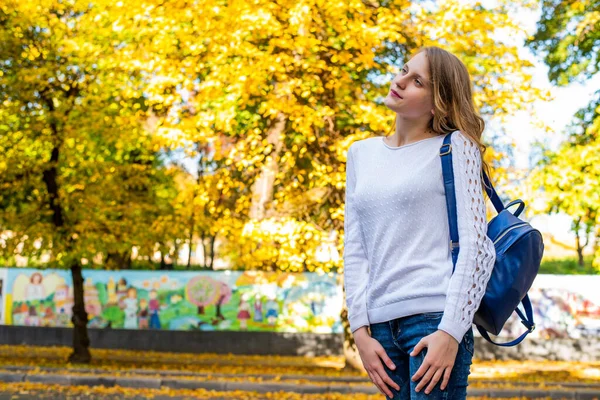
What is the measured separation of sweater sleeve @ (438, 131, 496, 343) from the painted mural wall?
18.4 m

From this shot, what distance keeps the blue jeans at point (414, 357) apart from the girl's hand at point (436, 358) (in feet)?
0.08

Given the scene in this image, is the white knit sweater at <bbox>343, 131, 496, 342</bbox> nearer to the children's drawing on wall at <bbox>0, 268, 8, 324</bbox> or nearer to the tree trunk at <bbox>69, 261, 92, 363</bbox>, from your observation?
the tree trunk at <bbox>69, 261, 92, 363</bbox>

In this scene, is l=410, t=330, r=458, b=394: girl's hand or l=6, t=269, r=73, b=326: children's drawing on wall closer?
l=410, t=330, r=458, b=394: girl's hand

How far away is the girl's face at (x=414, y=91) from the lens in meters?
2.61

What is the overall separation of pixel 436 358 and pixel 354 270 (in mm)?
453

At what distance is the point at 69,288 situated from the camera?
2223 centimetres

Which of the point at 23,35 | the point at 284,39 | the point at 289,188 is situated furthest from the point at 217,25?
the point at 23,35

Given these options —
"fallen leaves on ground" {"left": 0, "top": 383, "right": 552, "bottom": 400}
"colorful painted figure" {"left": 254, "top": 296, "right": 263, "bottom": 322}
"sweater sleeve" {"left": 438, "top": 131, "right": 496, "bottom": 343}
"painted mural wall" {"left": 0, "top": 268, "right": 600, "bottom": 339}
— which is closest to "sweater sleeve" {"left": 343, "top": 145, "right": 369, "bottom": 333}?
"sweater sleeve" {"left": 438, "top": 131, "right": 496, "bottom": 343}

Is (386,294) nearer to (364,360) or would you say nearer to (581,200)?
(364,360)

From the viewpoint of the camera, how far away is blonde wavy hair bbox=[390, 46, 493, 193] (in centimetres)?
258

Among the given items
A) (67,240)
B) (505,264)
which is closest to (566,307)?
(67,240)

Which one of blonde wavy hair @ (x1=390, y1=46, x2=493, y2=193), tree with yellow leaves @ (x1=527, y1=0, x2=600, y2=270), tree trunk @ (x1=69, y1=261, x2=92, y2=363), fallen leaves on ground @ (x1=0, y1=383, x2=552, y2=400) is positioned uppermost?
tree with yellow leaves @ (x1=527, y1=0, x2=600, y2=270)

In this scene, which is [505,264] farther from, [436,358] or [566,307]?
[566,307]

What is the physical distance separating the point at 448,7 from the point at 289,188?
4063 millimetres
